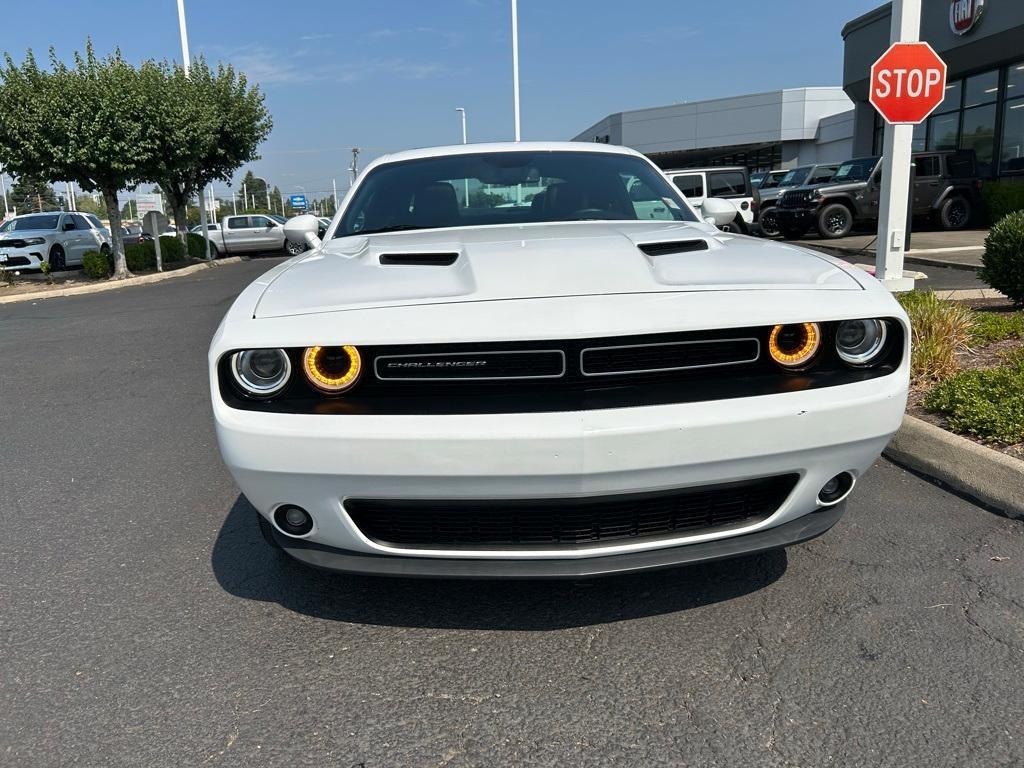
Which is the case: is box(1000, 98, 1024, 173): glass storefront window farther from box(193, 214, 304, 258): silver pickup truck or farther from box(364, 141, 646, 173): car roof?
box(193, 214, 304, 258): silver pickup truck

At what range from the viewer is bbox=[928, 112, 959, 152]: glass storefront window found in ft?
70.2

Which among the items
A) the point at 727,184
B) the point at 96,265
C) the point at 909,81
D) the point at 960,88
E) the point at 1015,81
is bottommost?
the point at 96,265

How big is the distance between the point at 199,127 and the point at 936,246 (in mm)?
16244

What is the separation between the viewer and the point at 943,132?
22.0 m

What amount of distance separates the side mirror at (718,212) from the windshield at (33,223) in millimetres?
20258

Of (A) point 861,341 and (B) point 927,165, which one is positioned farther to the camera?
(B) point 927,165

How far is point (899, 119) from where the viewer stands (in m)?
7.79

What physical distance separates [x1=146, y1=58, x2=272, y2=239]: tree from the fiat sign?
58.0 feet

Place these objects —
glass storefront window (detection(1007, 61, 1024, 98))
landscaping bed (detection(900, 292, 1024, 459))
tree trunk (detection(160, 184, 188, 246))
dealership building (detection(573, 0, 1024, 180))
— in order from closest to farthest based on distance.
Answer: landscaping bed (detection(900, 292, 1024, 459))
dealership building (detection(573, 0, 1024, 180))
glass storefront window (detection(1007, 61, 1024, 98))
tree trunk (detection(160, 184, 188, 246))

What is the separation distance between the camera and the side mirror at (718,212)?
3.80m

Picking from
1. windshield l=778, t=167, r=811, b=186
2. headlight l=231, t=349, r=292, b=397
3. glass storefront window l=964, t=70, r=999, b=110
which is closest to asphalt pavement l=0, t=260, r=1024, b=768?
headlight l=231, t=349, r=292, b=397

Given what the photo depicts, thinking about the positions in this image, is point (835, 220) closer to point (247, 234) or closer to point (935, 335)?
point (935, 335)

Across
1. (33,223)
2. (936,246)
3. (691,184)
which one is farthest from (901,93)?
(33,223)

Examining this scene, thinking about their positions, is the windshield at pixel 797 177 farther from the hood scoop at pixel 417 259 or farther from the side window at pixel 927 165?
the hood scoop at pixel 417 259
